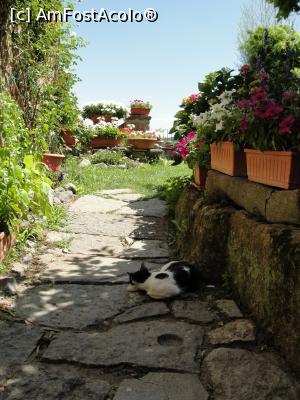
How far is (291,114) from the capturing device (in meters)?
2.67

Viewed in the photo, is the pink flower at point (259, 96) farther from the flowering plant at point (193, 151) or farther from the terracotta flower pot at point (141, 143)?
the terracotta flower pot at point (141, 143)

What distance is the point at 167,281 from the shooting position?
10.8ft

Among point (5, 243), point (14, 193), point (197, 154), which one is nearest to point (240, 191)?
point (197, 154)

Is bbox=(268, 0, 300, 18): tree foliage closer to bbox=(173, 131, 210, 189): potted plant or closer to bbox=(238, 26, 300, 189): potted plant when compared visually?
bbox=(238, 26, 300, 189): potted plant

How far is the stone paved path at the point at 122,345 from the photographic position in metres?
2.08

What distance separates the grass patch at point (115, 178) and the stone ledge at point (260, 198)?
3.71 metres

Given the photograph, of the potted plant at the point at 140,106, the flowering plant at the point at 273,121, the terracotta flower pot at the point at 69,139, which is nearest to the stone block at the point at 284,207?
the flowering plant at the point at 273,121

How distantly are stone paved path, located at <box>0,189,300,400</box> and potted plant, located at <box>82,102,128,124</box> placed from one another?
39.0 ft

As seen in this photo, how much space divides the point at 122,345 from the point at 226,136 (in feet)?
6.74

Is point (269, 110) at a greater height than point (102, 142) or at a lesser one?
greater

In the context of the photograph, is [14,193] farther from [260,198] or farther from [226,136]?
[260,198]

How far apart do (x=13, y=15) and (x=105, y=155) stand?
6374mm

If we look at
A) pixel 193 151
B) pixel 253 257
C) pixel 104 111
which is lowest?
pixel 253 257

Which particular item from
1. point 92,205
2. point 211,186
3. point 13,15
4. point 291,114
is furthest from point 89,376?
point 13,15
